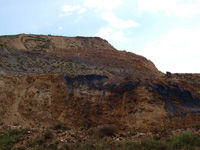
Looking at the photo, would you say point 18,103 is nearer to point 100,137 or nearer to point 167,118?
point 100,137

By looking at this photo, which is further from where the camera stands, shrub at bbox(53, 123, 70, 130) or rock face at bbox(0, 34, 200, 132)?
rock face at bbox(0, 34, 200, 132)

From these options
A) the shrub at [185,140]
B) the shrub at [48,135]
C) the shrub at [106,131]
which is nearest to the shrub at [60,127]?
the shrub at [48,135]

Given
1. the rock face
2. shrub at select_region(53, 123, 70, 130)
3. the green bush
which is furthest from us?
the rock face

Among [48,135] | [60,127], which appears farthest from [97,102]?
[48,135]

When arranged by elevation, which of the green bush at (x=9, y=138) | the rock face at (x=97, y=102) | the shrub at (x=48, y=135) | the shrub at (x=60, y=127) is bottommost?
the green bush at (x=9, y=138)

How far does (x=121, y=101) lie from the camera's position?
1434 cm

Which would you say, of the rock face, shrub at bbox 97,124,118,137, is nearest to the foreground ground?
shrub at bbox 97,124,118,137

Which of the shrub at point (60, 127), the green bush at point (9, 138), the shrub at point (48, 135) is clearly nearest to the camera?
the green bush at point (9, 138)

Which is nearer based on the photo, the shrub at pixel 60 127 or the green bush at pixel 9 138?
the green bush at pixel 9 138

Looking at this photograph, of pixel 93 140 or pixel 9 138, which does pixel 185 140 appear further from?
pixel 9 138

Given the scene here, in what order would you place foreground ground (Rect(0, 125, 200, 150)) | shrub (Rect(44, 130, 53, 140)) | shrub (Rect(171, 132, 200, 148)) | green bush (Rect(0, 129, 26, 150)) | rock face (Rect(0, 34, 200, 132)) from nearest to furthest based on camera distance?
1. foreground ground (Rect(0, 125, 200, 150))
2. shrub (Rect(171, 132, 200, 148))
3. green bush (Rect(0, 129, 26, 150))
4. shrub (Rect(44, 130, 53, 140))
5. rock face (Rect(0, 34, 200, 132))

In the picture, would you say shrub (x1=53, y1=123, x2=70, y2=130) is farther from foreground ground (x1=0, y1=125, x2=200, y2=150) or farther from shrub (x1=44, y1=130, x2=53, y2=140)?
shrub (x1=44, y1=130, x2=53, y2=140)

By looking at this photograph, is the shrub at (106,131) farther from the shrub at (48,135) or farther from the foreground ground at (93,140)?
the shrub at (48,135)

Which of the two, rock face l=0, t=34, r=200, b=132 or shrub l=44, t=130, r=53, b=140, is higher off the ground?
rock face l=0, t=34, r=200, b=132
